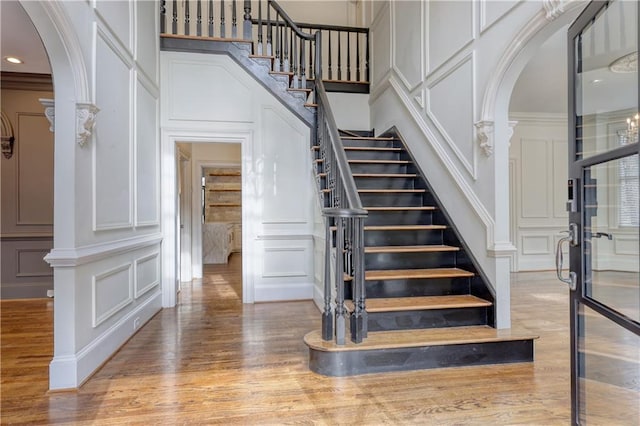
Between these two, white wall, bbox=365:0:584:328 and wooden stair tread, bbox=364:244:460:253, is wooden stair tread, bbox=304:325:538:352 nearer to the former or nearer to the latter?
white wall, bbox=365:0:584:328

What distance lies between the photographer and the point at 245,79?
4.30m

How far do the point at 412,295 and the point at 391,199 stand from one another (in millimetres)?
1170

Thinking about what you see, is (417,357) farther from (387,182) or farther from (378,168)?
(378,168)

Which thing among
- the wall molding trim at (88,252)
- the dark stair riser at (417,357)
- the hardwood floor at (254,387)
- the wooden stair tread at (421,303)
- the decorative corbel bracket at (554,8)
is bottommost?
the hardwood floor at (254,387)

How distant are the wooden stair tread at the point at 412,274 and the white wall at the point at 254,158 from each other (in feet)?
5.00

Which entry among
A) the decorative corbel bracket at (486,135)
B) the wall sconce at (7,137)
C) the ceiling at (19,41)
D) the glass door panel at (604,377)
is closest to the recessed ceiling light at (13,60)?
the ceiling at (19,41)

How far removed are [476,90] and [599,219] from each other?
173 cm

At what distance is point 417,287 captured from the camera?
2.99 m

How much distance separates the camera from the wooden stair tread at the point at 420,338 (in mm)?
2367

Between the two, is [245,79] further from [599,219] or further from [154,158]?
[599,219]

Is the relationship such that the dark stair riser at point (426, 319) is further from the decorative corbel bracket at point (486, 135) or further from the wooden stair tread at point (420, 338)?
the decorative corbel bracket at point (486, 135)

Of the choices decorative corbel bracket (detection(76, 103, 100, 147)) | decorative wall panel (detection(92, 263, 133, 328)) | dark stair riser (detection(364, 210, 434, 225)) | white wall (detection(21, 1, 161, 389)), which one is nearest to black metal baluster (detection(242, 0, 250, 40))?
white wall (detection(21, 1, 161, 389))

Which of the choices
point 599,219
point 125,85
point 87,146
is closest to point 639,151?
point 599,219

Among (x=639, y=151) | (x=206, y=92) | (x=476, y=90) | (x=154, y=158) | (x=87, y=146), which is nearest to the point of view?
(x=639, y=151)
